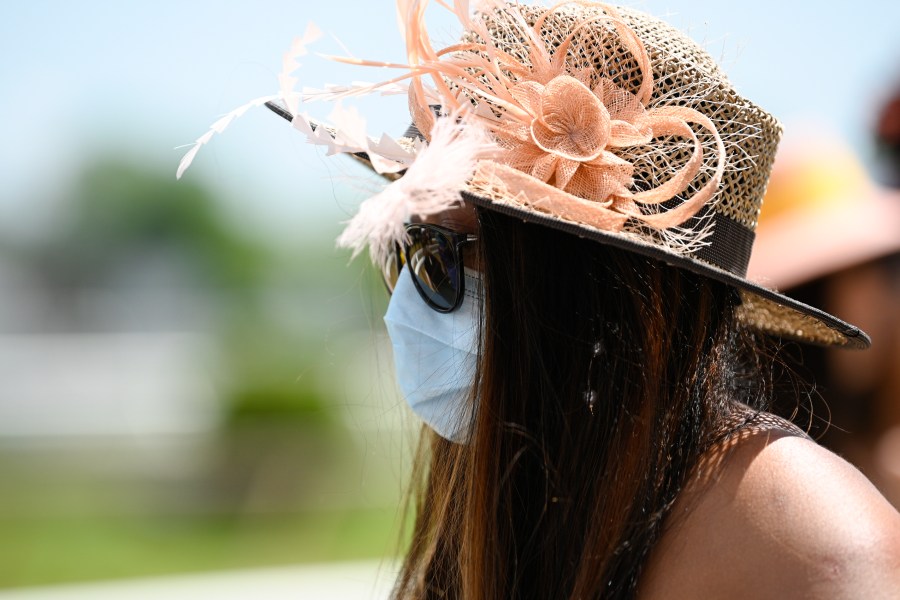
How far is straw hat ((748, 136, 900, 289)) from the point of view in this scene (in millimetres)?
2732

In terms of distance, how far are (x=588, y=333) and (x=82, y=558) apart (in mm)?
6443

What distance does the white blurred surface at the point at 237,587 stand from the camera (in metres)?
5.11

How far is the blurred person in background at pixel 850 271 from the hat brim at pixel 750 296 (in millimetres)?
753

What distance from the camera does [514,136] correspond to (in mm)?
1367

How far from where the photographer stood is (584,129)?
1.37m

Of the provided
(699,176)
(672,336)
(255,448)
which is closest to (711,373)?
(672,336)

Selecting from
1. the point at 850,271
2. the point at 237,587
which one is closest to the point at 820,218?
the point at 850,271

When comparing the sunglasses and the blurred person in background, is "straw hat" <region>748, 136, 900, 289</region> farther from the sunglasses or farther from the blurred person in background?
the sunglasses

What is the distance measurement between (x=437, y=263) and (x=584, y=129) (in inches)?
15.4

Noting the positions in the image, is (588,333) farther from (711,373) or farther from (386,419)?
(386,419)

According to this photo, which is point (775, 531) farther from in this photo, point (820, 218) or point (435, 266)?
point (820, 218)

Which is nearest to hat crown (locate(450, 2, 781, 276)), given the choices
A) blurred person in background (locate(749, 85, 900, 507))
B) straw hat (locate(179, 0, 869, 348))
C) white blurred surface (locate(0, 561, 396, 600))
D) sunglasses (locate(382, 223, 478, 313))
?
straw hat (locate(179, 0, 869, 348))

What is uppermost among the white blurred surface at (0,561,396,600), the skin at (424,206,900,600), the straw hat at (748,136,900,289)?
the straw hat at (748,136,900,289)

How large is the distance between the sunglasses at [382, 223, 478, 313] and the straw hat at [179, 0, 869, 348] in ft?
0.66
